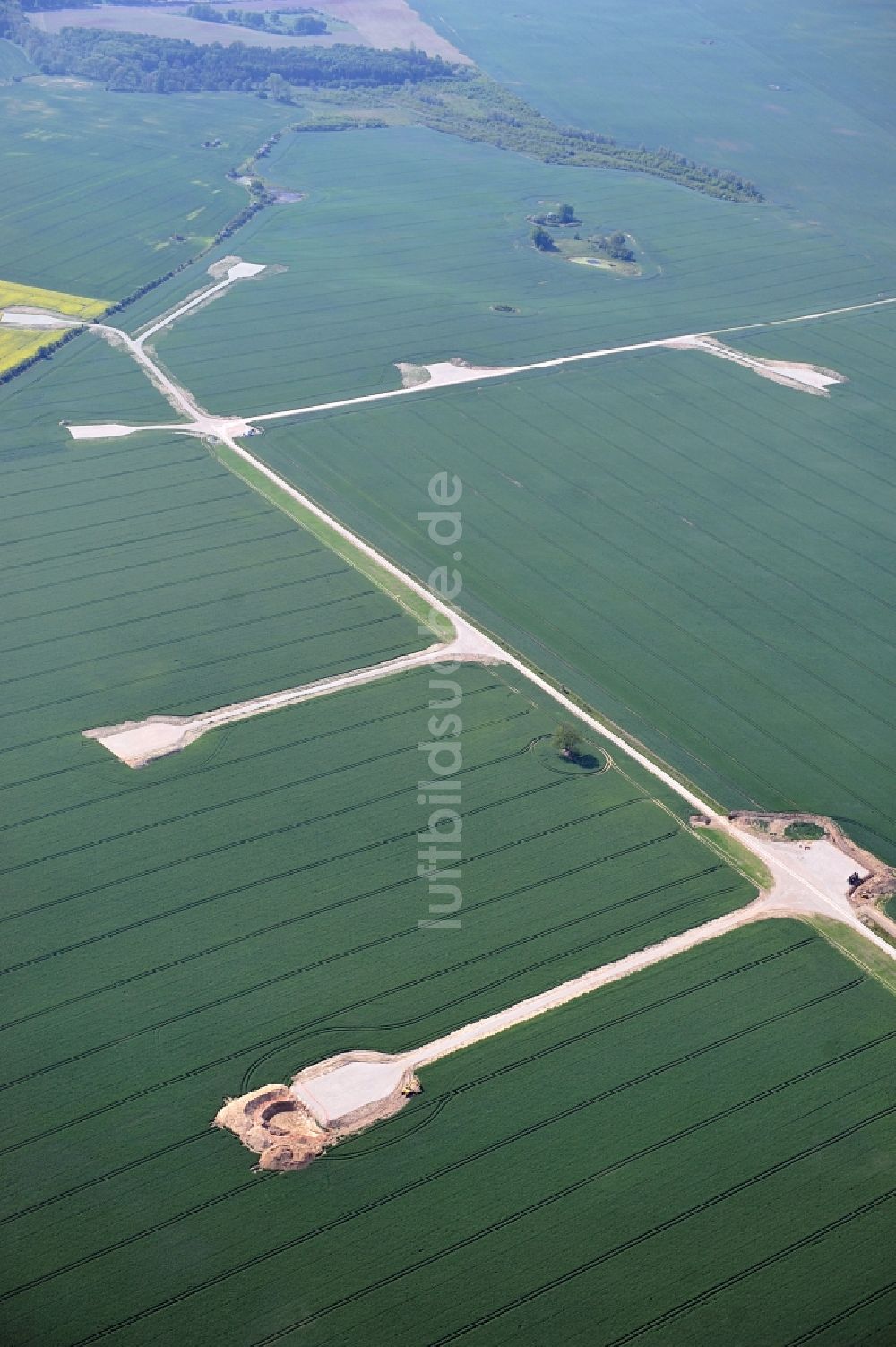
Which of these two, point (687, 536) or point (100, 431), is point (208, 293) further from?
point (687, 536)

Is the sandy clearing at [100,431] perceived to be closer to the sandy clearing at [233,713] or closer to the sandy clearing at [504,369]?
the sandy clearing at [504,369]

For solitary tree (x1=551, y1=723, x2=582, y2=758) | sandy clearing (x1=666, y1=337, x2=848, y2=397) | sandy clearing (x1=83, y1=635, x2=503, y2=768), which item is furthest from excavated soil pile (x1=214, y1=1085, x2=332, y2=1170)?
sandy clearing (x1=666, y1=337, x2=848, y2=397)

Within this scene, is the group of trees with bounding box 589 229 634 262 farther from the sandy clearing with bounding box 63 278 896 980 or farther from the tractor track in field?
the tractor track in field

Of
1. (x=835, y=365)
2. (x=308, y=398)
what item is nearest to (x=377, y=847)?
(x=308, y=398)

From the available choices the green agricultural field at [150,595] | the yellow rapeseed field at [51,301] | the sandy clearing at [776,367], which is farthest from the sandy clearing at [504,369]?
the yellow rapeseed field at [51,301]

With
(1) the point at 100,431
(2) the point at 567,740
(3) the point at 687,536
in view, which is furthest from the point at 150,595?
(3) the point at 687,536

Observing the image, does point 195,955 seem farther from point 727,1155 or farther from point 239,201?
point 239,201
